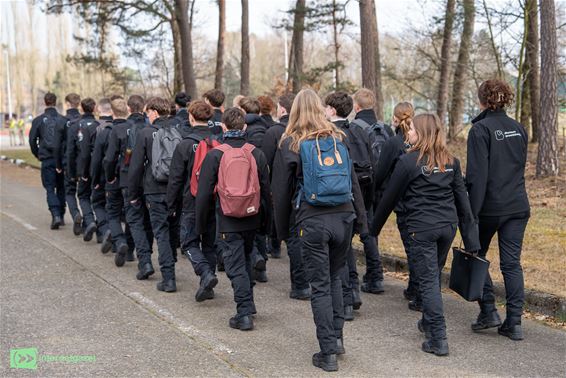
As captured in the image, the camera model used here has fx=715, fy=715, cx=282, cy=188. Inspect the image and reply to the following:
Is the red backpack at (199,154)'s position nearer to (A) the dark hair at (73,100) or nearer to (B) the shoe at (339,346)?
(B) the shoe at (339,346)

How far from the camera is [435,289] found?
19.0 ft

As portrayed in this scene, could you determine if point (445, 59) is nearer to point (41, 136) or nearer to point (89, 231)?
point (41, 136)

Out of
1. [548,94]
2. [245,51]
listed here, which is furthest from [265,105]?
[245,51]

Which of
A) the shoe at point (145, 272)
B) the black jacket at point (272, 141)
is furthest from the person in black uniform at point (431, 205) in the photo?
the shoe at point (145, 272)

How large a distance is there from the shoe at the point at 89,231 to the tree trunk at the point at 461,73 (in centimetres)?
1122

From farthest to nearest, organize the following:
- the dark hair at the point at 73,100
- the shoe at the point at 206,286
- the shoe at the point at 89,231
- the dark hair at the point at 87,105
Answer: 1. the dark hair at the point at 73,100
2. the shoe at the point at 89,231
3. the dark hair at the point at 87,105
4. the shoe at the point at 206,286

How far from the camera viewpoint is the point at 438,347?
572 centimetres

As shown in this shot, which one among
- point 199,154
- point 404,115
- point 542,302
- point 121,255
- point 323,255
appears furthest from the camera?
point 121,255

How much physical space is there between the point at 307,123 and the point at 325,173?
45 cm

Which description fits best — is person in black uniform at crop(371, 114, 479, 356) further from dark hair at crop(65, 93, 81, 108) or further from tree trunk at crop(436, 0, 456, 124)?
tree trunk at crop(436, 0, 456, 124)

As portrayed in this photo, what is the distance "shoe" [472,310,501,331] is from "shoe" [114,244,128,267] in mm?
4654

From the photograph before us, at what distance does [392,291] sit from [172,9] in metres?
17.1

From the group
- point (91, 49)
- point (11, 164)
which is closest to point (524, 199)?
point (91, 49)

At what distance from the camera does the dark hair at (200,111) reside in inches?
291
